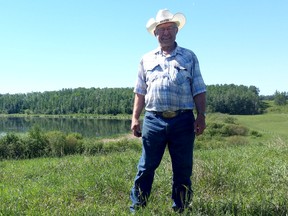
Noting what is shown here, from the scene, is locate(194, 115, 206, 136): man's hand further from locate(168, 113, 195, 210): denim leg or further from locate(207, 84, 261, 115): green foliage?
locate(207, 84, 261, 115): green foliage

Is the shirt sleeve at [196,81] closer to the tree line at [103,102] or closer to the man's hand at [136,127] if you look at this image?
the man's hand at [136,127]

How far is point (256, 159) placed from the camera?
6770mm

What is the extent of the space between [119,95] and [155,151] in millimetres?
132317

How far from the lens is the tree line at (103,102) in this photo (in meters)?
100

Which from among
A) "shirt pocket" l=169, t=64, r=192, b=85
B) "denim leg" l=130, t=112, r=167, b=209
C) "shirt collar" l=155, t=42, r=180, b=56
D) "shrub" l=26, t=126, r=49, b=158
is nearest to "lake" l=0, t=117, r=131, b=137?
"shrub" l=26, t=126, r=49, b=158

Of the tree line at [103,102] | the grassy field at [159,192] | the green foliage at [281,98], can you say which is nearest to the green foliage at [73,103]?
the tree line at [103,102]

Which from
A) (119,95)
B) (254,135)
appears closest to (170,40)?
(254,135)

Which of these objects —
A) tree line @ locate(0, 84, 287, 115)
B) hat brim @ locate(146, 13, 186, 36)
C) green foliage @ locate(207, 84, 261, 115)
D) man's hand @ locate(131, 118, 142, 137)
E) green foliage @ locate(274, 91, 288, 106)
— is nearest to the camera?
hat brim @ locate(146, 13, 186, 36)

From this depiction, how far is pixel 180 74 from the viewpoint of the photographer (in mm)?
3812

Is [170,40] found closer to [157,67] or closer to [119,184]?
[157,67]

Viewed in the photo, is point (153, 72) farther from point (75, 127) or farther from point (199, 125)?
point (75, 127)

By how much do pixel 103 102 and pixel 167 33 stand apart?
13228 centimetres

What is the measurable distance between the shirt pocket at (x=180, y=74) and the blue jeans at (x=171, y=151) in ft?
1.18

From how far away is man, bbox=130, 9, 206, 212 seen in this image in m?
3.80
